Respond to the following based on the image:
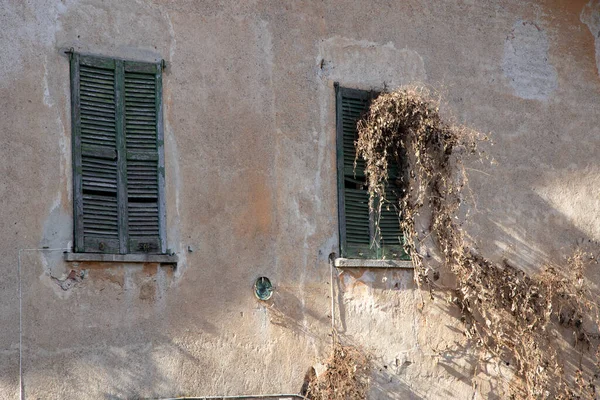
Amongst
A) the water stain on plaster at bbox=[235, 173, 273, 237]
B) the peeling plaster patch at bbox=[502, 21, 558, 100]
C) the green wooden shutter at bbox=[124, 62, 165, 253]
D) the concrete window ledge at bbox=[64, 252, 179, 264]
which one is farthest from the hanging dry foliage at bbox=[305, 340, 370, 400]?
the peeling plaster patch at bbox=[502, 21, 558, 100]

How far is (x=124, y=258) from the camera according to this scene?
26.7 feet

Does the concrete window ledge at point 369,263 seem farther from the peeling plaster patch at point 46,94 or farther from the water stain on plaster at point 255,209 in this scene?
the peeling plaster patch at point 46,94

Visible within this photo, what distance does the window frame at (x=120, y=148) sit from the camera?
8.12 metres

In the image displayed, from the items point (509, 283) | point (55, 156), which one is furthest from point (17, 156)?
point (509, 283)

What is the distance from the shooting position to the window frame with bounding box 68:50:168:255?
26.6 feet

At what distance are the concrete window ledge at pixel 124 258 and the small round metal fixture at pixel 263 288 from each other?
27.2 inches

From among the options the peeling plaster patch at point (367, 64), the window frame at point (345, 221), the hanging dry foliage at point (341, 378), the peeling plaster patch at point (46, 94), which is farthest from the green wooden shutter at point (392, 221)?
the peeling plaster patch at point (46, 94)

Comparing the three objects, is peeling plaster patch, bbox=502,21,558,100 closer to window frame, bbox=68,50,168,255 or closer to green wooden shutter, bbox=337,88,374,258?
green wooden shutter, bbox=337,88,374,258

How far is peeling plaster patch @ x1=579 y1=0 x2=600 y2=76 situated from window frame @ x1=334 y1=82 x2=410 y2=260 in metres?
2.54

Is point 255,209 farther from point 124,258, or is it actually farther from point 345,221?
point 124,258

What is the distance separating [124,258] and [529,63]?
4.28 metres

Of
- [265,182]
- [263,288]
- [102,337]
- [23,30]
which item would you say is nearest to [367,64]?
[265,182]

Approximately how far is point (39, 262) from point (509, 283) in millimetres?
3891

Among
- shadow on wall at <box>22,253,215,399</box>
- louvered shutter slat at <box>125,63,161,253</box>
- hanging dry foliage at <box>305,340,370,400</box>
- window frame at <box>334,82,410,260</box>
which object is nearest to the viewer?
shadow on wall at <box>22,253,215,399</box>
